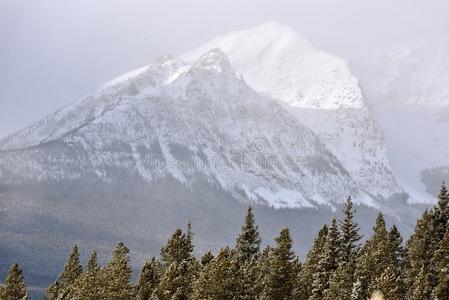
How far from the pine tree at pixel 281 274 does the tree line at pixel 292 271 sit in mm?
97

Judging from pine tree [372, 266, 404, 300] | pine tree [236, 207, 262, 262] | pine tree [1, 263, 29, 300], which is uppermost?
pine tree [236, 207, 262, 262]

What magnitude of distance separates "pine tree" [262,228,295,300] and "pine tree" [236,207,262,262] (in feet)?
22.9

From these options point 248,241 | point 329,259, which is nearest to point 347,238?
point 329,259

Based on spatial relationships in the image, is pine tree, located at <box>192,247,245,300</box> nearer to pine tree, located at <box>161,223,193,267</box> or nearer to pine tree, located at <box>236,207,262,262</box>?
pine tree, located at <box>236,207,262,262</box>

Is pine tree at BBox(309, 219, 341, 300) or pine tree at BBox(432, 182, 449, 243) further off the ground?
pine tree at BBox(432, 182, 449, 243)

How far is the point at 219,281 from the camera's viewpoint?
75812mm

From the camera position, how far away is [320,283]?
264ft

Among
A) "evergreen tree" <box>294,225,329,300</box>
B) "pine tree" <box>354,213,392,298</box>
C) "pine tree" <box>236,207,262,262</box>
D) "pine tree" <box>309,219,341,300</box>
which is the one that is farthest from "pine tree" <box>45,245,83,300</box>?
"pine tree" <box>354,213,392,298</box>

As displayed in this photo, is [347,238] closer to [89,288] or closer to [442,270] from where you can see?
[442,270]

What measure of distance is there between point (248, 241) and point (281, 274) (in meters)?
9.98

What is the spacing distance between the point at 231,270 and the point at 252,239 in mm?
18555

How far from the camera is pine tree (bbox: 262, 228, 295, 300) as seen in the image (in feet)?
279

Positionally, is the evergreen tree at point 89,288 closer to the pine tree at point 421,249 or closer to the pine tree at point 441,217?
the pine tree at point 421,249

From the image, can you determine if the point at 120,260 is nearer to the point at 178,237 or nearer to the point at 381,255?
the point at 178,237
